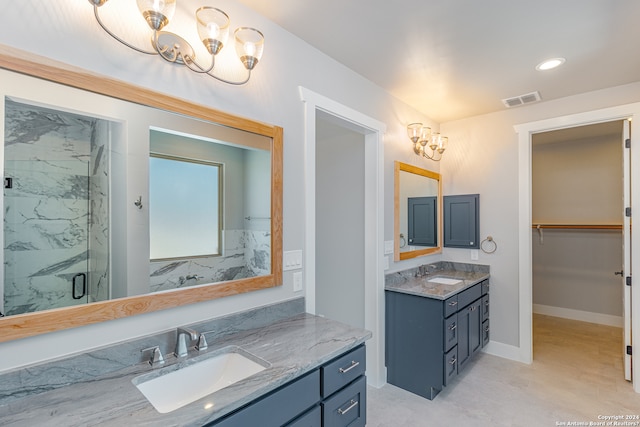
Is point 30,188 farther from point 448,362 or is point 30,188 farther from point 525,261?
point 525,261

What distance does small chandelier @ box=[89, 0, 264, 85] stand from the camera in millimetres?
1226

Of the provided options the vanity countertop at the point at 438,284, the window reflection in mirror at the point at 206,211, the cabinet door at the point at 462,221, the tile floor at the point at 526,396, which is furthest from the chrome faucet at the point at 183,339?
the cabinet door at the point at 462,221

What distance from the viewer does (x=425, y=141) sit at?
3129mm

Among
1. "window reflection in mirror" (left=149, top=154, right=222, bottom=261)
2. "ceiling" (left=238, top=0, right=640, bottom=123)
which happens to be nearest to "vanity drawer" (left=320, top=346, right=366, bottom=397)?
"window reflection in mirror" (left=149, top=154, right=222, bottom=261)

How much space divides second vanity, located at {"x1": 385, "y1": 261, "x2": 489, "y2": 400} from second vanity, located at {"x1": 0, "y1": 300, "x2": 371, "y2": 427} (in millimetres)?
1118

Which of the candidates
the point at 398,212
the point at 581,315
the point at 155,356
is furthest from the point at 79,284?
the point at 581,315

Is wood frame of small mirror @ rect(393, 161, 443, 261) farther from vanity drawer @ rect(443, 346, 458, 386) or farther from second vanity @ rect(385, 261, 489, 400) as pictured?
vanity drawer @ rect(443, 346, 458, 386)

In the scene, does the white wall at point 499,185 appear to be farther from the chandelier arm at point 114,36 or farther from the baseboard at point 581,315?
the chandelier arm at point 114,36

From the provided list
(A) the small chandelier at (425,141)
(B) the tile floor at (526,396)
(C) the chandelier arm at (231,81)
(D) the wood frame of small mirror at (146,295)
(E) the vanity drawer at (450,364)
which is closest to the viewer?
(D) the wood frame of small mirror at (146,295)

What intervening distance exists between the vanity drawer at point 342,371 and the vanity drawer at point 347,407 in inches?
1.5

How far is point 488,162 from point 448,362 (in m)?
2.12

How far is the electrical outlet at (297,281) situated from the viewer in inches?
76.5

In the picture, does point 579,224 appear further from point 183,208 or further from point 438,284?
point 183,208

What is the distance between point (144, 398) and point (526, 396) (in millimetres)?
2823
